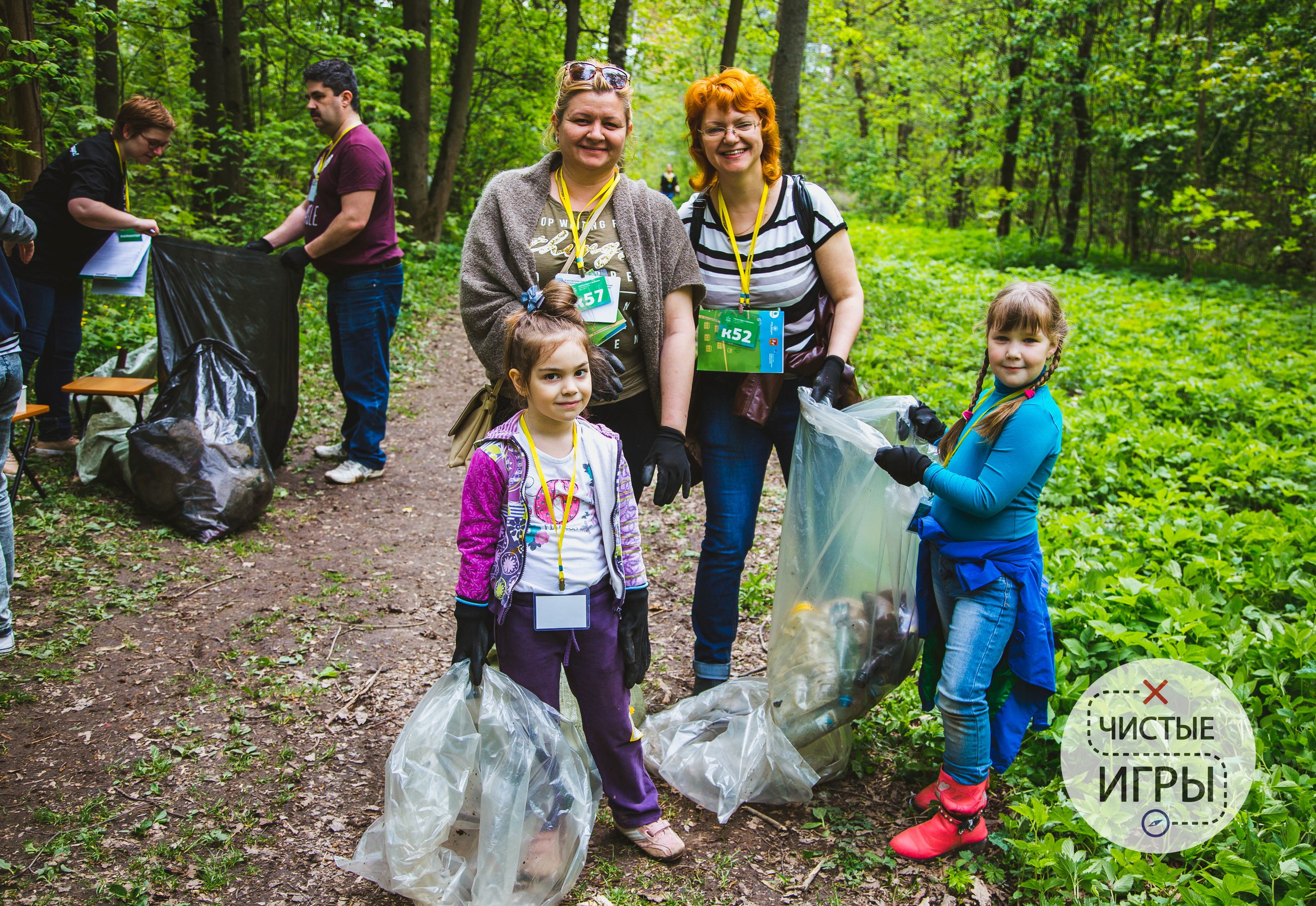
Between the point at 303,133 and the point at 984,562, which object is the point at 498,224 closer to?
the point at 984,562

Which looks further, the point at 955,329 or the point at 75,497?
the point at 955,329

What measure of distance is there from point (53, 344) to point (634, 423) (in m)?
3.79

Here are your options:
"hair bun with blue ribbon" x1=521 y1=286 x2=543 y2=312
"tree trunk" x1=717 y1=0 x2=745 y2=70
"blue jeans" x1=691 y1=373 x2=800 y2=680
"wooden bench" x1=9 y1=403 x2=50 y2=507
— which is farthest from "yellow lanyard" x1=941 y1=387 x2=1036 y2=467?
"tree trunk" x1=717 y1=0 x2=745 y2=70

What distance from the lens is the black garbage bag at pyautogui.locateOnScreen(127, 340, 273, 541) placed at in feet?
13.0

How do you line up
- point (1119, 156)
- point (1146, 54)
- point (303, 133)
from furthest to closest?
1. point (1119, 156)
2. point (1146, 54)
3. point (303, 133)

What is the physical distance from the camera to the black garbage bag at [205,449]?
13.0 ft

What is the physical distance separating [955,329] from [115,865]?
23.2ft

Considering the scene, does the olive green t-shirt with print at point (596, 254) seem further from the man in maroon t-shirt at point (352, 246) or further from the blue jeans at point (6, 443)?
the man in maroon t-shirt at point (352, 246)

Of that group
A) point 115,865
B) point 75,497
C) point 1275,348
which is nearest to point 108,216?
point 75,497

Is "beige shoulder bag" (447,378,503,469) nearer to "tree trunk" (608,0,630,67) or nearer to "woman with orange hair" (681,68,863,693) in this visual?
"woman with orange hair" (681,68,863,693)

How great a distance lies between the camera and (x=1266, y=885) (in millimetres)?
1975

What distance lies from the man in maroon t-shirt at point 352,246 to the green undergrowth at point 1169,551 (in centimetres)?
338

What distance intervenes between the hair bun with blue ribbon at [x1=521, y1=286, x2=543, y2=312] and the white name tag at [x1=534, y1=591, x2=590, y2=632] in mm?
733

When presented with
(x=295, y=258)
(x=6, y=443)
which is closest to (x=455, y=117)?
(x=295, y=258)
